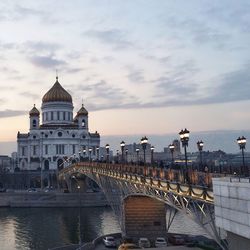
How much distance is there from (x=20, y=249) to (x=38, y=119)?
8120 cm

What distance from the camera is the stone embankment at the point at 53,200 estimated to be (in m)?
77.6

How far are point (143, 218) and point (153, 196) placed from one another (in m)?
12.2

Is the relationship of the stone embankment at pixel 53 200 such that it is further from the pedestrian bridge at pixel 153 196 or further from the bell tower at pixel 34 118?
the bell tower at pixel 34 118

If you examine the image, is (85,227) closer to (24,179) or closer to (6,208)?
(6,208)

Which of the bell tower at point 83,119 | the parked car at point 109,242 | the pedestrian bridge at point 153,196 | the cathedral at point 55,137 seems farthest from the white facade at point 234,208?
the bell tower at point 83,119

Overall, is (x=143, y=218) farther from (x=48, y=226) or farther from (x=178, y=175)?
(x=48, y=226)

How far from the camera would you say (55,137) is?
115938 mm

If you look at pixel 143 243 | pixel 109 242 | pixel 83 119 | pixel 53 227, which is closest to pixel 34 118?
pixel 83 119

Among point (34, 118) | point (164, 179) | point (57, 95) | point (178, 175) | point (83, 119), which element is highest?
point (57, 95)

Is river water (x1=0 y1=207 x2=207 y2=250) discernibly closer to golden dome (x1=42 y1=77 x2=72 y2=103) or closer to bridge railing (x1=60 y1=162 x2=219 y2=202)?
bridge railing (x1=60 y1=162 x2=219 y2=202)

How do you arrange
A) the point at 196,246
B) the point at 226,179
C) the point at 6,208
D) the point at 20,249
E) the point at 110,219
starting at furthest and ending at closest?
the point at 6,208 < the point at 110,219 < the point at 20,249 < the point at 196,246 < the point at 226,179

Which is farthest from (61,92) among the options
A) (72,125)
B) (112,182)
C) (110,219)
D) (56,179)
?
(112,182)

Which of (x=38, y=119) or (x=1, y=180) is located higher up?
(x=38, y=119)

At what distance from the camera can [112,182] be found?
150 ft
